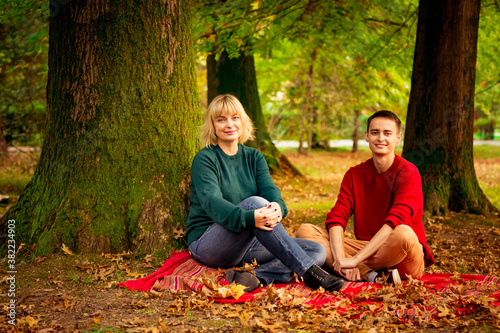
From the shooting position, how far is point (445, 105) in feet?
20.1

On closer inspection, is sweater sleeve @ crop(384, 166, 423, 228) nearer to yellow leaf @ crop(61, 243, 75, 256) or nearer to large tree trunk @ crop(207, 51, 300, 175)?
yellow leaf @ crop(61, 243, 75, 256)

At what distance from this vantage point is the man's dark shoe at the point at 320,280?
11.7 ft

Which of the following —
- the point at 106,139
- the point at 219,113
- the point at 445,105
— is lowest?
the point at 106,139

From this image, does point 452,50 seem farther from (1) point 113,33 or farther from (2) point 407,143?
(1) point 113,33

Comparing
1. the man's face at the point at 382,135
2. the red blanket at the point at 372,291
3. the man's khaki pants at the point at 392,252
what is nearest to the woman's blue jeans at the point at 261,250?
the red blanket at the point at 372,291

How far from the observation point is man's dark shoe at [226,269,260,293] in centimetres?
358

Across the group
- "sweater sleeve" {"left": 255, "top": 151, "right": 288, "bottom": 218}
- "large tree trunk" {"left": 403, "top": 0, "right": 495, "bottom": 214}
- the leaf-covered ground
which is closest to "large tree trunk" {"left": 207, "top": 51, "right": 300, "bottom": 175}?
"large tree trunk" {"left": 403, "top": 0, "right": 495, "bottom": 214}

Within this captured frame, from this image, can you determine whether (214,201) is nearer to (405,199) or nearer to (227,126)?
(227,126)

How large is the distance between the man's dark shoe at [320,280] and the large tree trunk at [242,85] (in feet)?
23.2

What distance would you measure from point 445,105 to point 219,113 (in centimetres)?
375

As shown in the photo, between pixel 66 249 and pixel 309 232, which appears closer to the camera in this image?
pixel 66 249
